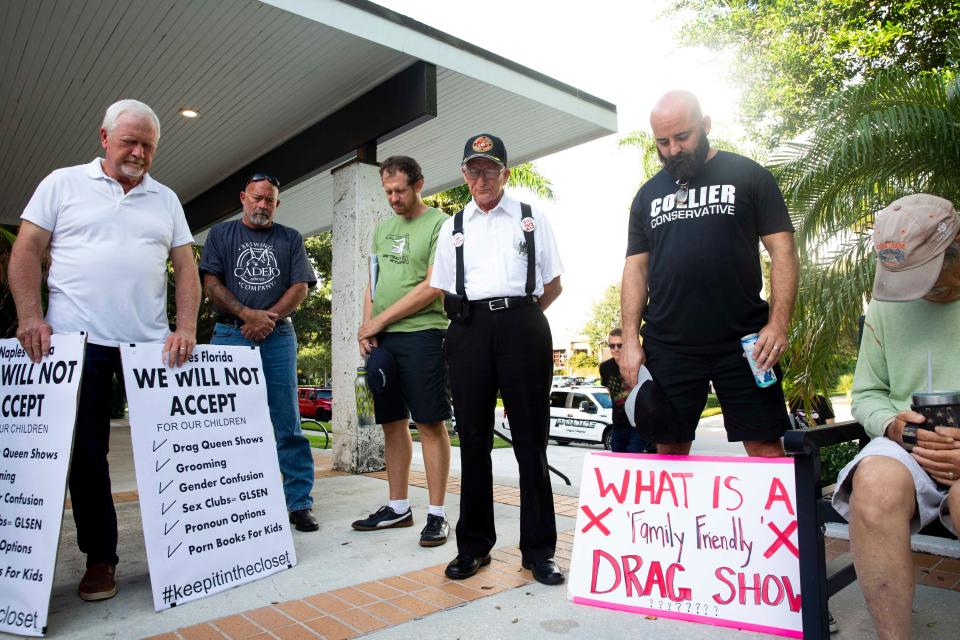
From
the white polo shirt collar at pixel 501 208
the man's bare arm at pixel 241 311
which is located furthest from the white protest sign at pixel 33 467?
the white polo shirt collar at pixel 501 208

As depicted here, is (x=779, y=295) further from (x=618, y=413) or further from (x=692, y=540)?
(x=618, y=413)

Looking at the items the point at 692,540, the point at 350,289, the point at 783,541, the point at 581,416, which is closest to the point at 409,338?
the point at 692,540

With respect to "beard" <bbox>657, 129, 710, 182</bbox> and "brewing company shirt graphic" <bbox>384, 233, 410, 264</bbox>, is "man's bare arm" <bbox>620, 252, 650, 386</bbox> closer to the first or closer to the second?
"beard" <bbox>657, 129, 710, 182</bbox>

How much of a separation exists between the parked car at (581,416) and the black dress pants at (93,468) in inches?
524

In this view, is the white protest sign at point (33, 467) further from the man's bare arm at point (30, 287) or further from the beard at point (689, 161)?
the beard at point (689, 161)

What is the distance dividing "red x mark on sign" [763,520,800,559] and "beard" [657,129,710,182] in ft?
4.26

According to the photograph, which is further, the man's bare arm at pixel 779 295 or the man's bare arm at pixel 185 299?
the man's bare arm at pixel 185 299

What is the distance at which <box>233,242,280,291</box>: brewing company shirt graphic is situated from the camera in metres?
3.80

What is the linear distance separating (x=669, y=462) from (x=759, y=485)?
0.30 metres

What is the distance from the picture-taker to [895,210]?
1972mm

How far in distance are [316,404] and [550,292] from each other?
26688mm

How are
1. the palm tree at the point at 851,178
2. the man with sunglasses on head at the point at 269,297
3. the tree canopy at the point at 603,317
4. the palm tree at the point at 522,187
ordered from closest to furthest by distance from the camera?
the man with sunglasses on head at the point at 269,297 → the palm tree at the point at 851,178 → the palm tree at the point at 522,187 → the tree canopy at the point at 603,317

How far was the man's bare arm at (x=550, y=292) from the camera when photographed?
3050 millimetres

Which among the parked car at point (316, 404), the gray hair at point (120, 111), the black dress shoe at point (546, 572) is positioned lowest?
the parked car at point (316, 404)
